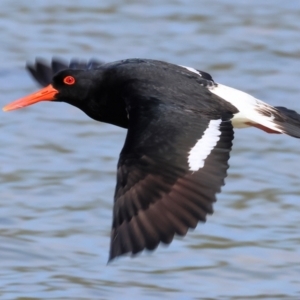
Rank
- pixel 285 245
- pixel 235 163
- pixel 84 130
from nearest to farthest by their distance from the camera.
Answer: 1. pixel 285 245
2. pixel 235 163
3. pixel 84 130

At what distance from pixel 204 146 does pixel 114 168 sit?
2675 mm

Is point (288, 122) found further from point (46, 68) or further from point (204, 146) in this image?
point (46, 68)

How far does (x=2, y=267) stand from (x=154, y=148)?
1718 mm

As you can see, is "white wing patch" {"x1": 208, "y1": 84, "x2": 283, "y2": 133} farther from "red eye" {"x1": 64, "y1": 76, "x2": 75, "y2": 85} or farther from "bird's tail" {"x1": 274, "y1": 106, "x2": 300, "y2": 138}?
"red eye" {"x1": 64, "y1": 76, "x2": 75, "y2": 85}

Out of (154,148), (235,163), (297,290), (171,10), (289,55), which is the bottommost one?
(297,290)

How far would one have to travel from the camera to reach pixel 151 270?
776 cm

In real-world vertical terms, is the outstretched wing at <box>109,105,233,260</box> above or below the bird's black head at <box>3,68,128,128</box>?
below

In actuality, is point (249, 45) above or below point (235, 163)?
above

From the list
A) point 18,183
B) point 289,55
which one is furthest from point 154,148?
A: point 289,55

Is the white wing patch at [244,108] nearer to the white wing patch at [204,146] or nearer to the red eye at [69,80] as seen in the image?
the white wing patch at [204,146]

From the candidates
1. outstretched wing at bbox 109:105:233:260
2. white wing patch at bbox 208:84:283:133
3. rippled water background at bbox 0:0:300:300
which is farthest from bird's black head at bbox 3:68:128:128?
rippled water background at bbox 0:0:300:300

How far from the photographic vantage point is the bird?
20.8 feet

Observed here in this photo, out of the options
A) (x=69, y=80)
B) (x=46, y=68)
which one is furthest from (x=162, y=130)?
(x=46, y=68)

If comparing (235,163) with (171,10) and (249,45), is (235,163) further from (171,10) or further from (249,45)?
(171,10)
